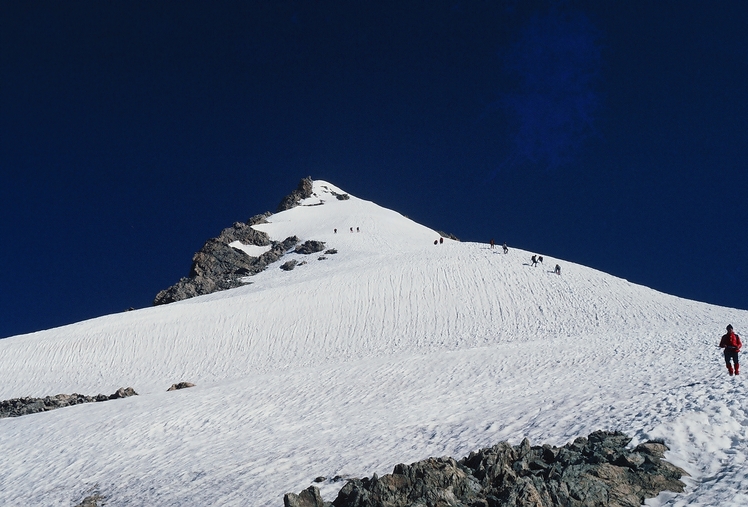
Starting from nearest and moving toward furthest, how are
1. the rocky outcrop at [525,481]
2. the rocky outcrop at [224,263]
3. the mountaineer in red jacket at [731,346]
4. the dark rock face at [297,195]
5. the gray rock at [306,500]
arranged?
the rocky outcrop at [525,481]
the gray rock at [306,500]
the mountaineer in red jacket at [731,346]
the rocky outcrop at [224,263]
the dark rock face at [297,195]

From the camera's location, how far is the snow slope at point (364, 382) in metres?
12.2

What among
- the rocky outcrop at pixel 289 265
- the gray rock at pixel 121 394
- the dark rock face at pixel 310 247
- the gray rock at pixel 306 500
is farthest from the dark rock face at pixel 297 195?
the gray rock at pixel 306 500

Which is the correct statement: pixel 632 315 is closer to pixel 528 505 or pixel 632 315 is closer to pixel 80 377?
pixel 528 505

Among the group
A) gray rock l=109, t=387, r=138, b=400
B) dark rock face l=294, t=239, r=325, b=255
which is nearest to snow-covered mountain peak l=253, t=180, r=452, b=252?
dark rock face l=294, t=239, r=325, b=255

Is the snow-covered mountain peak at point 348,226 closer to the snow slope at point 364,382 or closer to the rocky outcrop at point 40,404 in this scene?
the snow slope at point 364,382

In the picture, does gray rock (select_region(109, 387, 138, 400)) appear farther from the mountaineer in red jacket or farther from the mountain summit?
the mountain summit

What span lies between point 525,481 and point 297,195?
103 meters

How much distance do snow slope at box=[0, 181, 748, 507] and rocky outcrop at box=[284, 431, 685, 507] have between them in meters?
0.53

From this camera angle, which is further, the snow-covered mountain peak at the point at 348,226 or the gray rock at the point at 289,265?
the snow-covered mountain peak at the point at 348,226

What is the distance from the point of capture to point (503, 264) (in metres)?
45.0

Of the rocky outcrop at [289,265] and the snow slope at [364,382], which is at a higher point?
the rocky outcrop at [289,265]

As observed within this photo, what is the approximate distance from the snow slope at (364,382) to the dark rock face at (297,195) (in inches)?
2326

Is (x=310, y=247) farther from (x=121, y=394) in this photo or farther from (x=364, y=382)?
(x=364, y=382)

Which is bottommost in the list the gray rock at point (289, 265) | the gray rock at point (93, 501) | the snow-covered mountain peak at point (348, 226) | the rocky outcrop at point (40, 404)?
the gray rock at point (93, 501)
